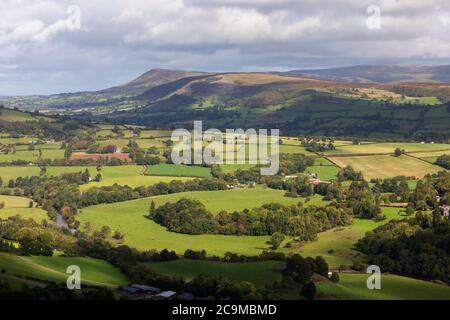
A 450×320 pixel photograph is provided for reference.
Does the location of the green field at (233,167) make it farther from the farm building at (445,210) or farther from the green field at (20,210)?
the farm building at (445,210)

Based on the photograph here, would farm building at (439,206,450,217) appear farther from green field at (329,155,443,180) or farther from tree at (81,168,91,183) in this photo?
tree at (81,168,91,183)

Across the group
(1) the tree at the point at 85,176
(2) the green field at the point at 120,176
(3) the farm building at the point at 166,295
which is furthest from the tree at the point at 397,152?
(3) the farm building at the point at 166,295

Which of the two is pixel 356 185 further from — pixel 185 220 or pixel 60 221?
pixel 60 221

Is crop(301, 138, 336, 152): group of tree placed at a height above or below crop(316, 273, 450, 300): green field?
above

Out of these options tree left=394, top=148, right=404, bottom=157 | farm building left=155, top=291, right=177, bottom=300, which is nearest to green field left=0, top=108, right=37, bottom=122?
tree left=394, top=148, right=404, bottom=157

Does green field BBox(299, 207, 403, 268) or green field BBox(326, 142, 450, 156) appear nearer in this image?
green field BBox(299, 207, 403, 268)

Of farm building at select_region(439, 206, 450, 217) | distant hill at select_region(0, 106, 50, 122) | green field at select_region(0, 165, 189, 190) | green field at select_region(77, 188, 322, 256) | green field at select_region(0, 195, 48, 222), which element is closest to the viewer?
green field at select_region(77, 188, 322, 256)
